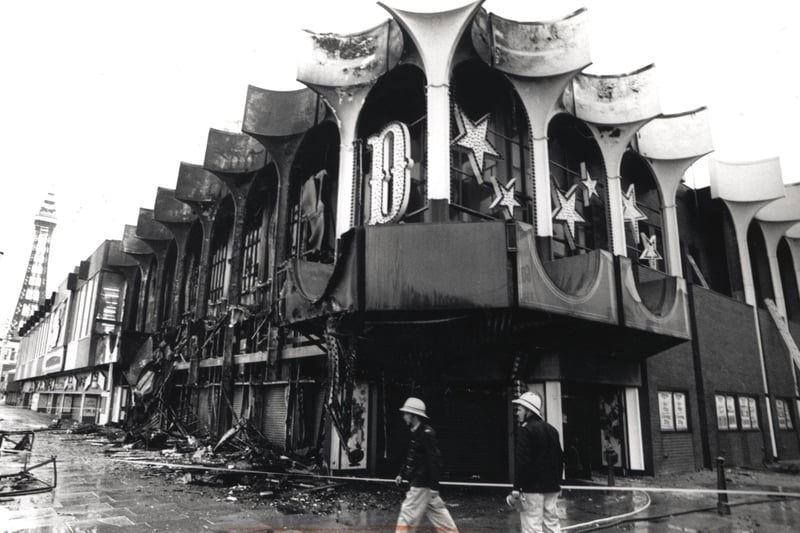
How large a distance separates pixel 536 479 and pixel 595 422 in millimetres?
10776

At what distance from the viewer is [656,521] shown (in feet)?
30.5

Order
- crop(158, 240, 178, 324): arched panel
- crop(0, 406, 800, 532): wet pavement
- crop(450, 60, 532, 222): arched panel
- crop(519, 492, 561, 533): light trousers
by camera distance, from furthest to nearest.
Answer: crop(158, 240, 178, 324): arched panel → crop(450, 60, 532, 222): arched panel → crop(0, 406, 800, 532): wet pavement → crop(519, 492, 561, 533): light trousers

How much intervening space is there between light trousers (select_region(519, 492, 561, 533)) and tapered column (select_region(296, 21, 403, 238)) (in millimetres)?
9602

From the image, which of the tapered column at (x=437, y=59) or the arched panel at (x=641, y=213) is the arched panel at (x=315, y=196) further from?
the arched panel at (x=641, y=213)

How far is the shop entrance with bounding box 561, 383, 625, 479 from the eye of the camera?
14.3 meters

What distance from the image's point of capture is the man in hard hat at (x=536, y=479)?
5.80 m

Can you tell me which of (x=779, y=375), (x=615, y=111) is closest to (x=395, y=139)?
(x=615, y=111)

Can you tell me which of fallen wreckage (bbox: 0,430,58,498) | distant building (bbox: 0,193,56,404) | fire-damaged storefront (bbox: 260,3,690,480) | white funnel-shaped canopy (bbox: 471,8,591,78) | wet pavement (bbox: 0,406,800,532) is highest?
distant building (bbox: 0,193,56,404)

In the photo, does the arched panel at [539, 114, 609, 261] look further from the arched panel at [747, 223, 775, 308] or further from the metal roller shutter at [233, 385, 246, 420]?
the metal roller shutter at [233, 385, 246, 420]

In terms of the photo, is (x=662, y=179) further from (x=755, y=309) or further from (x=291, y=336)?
(x=291, y=336)

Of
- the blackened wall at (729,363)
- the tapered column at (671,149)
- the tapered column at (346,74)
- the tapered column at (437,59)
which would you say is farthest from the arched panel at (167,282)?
the blackened wall at (729,363)

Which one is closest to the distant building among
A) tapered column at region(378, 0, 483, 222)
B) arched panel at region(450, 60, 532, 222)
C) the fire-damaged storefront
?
the fire-damaged storefront

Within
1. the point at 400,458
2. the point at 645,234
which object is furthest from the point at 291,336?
the point at 645,234

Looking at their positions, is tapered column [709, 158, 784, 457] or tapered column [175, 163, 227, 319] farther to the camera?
tapered column [175, 163, 227, 319]
